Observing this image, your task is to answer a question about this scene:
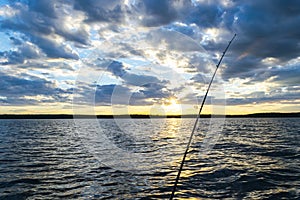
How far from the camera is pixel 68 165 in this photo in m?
19.6

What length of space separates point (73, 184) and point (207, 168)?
342 inches

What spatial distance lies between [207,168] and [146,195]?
22.9 ft

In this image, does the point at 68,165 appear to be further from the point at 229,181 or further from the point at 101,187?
the point at 229,181

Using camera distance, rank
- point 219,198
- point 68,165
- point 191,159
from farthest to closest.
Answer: point 191,159 → point 68,165 → point 219,198

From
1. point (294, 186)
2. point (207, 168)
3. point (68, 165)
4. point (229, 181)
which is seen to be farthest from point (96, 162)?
point (294, 186)

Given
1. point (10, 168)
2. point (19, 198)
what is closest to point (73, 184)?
point (19, 198)

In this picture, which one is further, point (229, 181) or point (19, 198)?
point (229, 181)

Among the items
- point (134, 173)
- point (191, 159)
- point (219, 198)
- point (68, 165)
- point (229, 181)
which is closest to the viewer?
point (219, 198)

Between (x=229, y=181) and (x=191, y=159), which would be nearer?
(x=229, y=181)

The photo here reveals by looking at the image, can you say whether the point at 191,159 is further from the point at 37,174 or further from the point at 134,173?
the point at 37,174

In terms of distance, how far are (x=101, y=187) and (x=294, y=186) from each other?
31.8ft

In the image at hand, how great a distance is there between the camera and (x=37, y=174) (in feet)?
55.0

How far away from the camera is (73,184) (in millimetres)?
14312

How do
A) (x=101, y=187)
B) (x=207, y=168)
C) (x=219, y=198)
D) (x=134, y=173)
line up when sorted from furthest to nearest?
1. (x=207, y=168)
2. (x=134, y=173)
3. (x=101, y=187)
4. (x=219, y=198)
